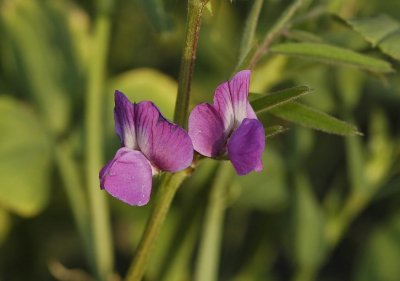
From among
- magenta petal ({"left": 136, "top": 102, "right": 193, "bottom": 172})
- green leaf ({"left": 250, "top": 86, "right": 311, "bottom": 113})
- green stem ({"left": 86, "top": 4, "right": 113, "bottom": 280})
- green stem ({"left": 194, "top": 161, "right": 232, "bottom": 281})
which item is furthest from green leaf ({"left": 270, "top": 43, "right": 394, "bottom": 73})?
green stem ({"left": 86, "top": 4, "right": 113, "bottom": 280})

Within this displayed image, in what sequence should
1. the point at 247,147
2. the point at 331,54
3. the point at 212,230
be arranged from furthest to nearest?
the point at 212,230
the point at 331,54
the point at 247,147

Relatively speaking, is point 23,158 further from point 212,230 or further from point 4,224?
point 212,230

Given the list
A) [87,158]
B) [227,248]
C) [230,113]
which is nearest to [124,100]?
[230,113]

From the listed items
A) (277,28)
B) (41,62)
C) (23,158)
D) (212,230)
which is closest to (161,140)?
(277,28)

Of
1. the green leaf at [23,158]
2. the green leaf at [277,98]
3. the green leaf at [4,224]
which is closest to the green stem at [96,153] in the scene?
the green leaf at [23,158]

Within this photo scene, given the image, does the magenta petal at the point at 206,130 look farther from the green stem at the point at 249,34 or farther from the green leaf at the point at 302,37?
the green leaf at the point at 302,37

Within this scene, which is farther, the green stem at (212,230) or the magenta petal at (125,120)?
the green stem at (212,230)
